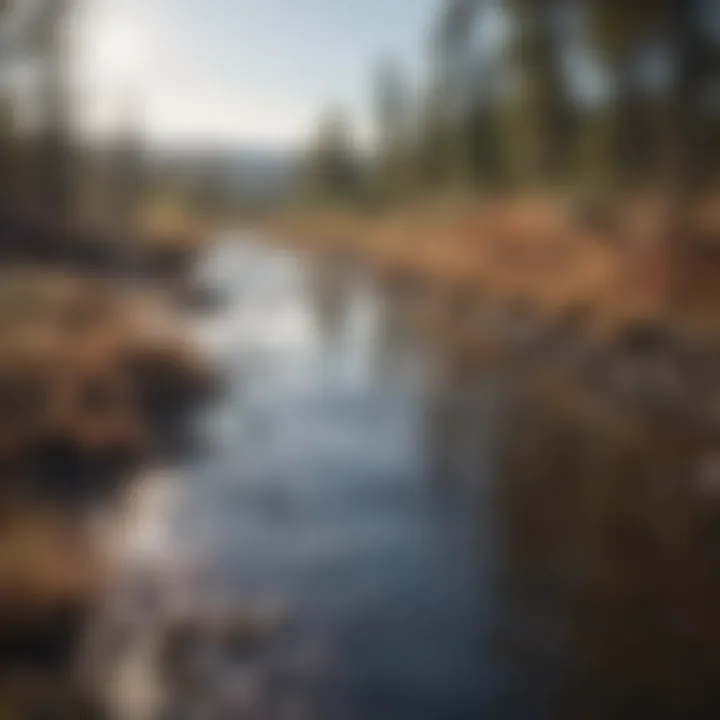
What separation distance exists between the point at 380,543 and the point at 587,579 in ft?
1.23

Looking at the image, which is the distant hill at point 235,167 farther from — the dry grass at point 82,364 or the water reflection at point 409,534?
the dry grass at point 82,364

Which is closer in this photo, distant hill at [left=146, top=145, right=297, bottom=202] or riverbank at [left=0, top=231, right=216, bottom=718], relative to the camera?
riverbank at [left=0, top=231, right=216, bottom=718]

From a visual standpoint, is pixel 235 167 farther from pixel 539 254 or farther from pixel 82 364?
pixel 539 254

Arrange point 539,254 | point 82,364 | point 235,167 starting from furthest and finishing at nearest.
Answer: point 539,254, point 82,364, point 235,167

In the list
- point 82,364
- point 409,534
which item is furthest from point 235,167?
point 409,534

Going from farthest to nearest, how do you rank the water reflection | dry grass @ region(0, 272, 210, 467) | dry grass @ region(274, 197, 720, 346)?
dry grass @ region(274, 197, 720, 346)
dry grass @ region(0, 272, 210, 467)
the water reflection

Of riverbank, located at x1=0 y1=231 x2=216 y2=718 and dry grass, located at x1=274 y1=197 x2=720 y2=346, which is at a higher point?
dry grass, located at x1=274 y1=197 x2=720 y2=346

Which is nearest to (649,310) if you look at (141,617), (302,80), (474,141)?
(474,141)

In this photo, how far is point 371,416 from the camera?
222 centimetres

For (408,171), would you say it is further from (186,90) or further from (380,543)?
(380,543)

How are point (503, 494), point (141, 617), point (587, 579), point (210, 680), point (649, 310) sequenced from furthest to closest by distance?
point (649, 310)
point (503, 494)
point (587, 579)
point (141, 617)
point (210, 680)

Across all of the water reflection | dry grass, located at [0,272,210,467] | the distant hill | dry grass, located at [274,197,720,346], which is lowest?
the water reflection

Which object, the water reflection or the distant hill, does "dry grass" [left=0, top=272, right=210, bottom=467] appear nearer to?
the water reflection

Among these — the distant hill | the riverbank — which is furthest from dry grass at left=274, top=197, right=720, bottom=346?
the riverbank
